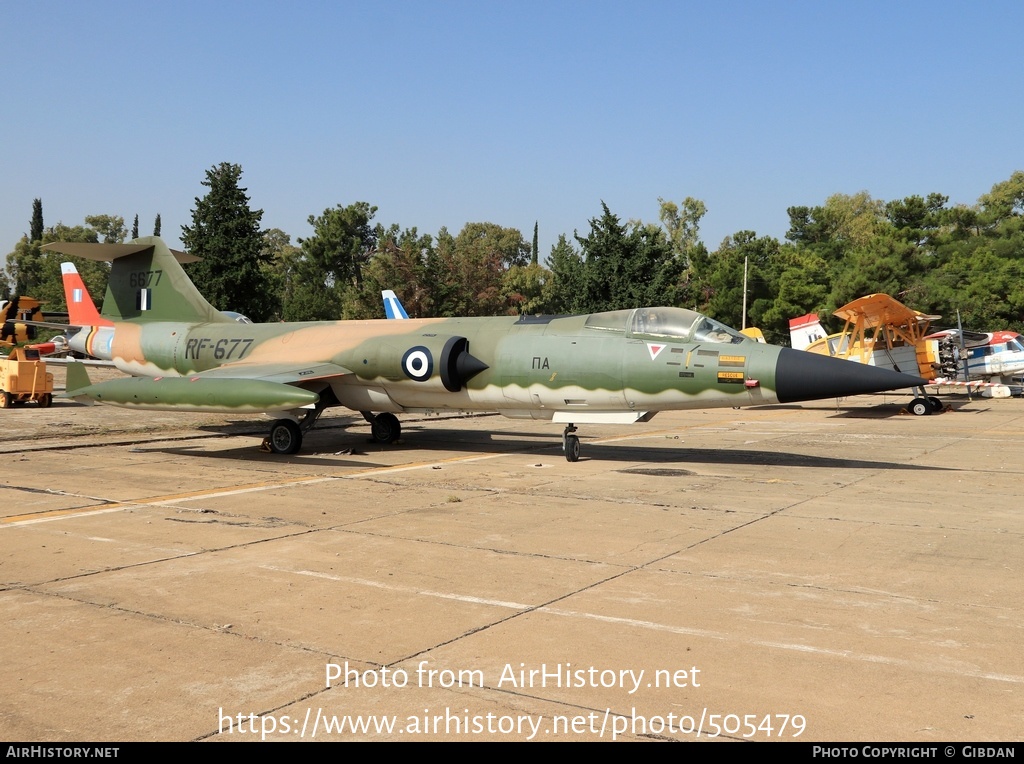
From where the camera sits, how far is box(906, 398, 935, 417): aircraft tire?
2616 centimetres

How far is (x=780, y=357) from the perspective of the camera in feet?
39.7

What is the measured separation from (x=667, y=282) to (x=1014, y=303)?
21.7 m

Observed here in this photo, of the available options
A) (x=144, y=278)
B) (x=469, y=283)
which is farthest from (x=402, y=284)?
(x=144, y=278)

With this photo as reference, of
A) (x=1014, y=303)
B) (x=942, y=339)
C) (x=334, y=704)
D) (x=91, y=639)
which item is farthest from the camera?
(x=1014, y=303)

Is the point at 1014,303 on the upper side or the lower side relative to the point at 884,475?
upper

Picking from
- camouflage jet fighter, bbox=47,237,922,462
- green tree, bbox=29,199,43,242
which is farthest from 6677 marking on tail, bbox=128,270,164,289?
green tree, bbox=29,199,43,242

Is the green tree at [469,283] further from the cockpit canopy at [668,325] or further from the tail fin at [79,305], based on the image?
the cockpit canopy at [668,325]

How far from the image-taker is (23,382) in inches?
854

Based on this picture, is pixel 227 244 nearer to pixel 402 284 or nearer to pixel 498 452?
pixel 402 284

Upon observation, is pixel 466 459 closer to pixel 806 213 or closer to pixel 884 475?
pixel 884 475

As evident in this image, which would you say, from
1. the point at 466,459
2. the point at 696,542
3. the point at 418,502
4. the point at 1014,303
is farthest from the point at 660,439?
the point at 1014,303

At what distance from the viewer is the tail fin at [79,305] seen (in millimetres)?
19297

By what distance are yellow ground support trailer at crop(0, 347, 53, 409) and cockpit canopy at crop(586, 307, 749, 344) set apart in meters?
15.5

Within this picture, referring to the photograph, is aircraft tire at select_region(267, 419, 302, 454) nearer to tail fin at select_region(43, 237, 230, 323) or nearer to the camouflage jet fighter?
the camouflage jet fighter
